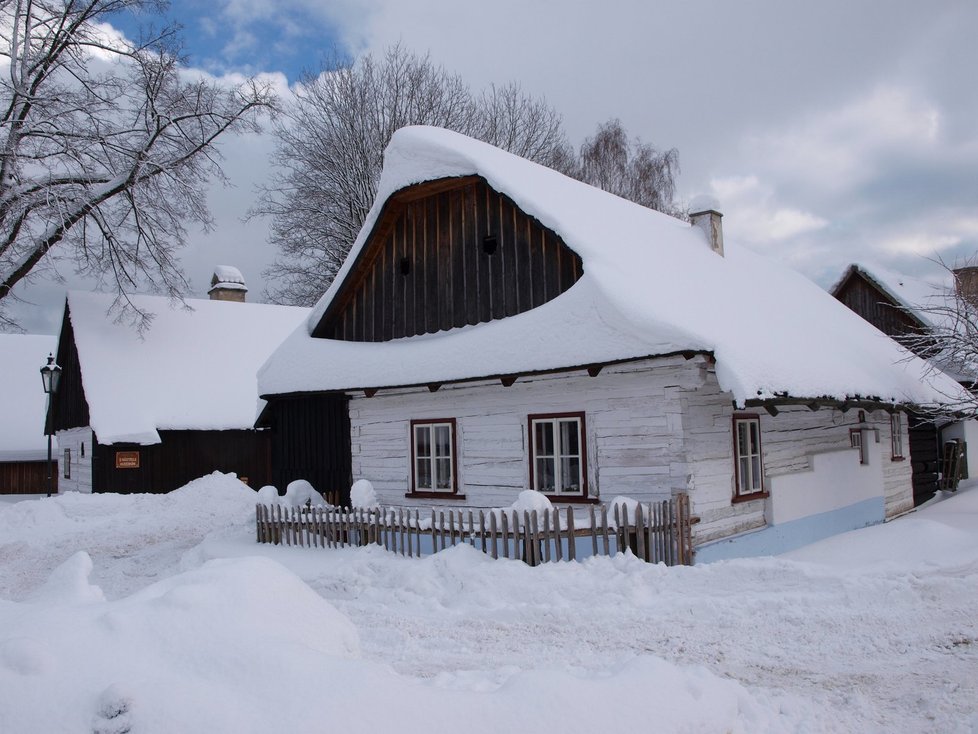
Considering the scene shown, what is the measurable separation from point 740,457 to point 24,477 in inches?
1026

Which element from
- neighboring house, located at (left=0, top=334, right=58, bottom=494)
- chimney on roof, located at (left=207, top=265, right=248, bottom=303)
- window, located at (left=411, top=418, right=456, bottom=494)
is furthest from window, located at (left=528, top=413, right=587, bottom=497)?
chimney on roof, located at (left=207, top=265, right=248, bottom=303)

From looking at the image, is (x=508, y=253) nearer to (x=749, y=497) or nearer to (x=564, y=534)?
(x=564, y=534)

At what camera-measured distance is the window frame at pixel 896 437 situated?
17953 millimetres

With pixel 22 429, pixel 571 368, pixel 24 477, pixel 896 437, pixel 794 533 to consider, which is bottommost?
pixel 794 533

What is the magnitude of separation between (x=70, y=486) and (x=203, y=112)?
12.0m

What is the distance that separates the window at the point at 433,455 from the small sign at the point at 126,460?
11378 millimetres

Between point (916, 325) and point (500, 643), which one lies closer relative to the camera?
point (500, 643)

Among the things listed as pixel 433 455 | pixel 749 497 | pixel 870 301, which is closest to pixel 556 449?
pixel 433 455

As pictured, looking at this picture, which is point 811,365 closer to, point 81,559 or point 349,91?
point 81,559

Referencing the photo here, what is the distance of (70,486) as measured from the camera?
946 inches

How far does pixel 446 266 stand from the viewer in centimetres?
1391

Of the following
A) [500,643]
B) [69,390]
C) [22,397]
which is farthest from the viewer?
[22,397]

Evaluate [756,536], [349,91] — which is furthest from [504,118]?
[756,536]

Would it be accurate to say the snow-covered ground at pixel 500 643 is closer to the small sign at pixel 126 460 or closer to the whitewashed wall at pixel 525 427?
the whitewashed wall at pixel 525 427
